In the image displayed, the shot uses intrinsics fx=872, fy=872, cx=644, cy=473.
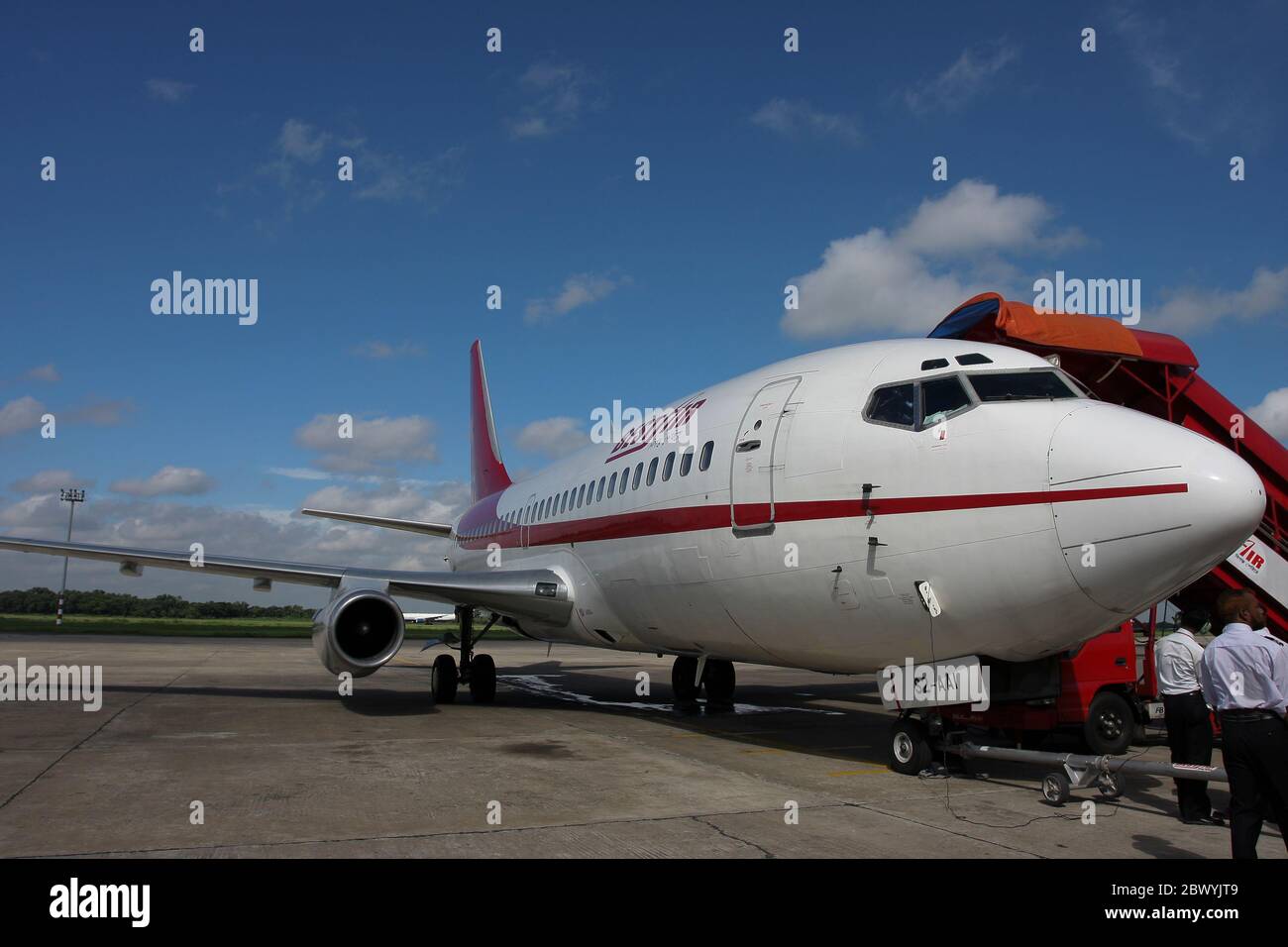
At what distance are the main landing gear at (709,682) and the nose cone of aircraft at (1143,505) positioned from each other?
→ 9417mm

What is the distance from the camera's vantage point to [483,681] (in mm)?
15984

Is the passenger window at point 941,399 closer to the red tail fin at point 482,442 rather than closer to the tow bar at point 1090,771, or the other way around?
the tow bar at point 1090,771

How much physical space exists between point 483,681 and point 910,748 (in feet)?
30.9

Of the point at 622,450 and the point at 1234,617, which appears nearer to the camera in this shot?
the point at 1234,617

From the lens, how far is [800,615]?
8.49m

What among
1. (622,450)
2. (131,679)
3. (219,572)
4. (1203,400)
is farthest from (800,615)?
(131,679)

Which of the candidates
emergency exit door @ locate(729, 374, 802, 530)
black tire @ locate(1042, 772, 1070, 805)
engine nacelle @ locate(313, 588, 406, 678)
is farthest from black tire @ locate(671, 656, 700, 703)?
black tire @ locate(1042, 772, 1070, 805)

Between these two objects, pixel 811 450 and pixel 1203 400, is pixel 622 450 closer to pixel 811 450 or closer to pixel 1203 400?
pixel 811 450

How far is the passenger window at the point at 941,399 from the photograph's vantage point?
7609mm

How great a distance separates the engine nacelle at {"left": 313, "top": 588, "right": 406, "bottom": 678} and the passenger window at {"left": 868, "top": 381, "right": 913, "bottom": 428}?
7.35 m

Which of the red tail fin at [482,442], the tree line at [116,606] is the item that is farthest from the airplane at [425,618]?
the red tail fin at [482,442]

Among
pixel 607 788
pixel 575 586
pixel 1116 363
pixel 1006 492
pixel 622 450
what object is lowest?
pixel 607 788

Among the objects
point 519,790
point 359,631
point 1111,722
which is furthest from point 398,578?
point 1111,722
